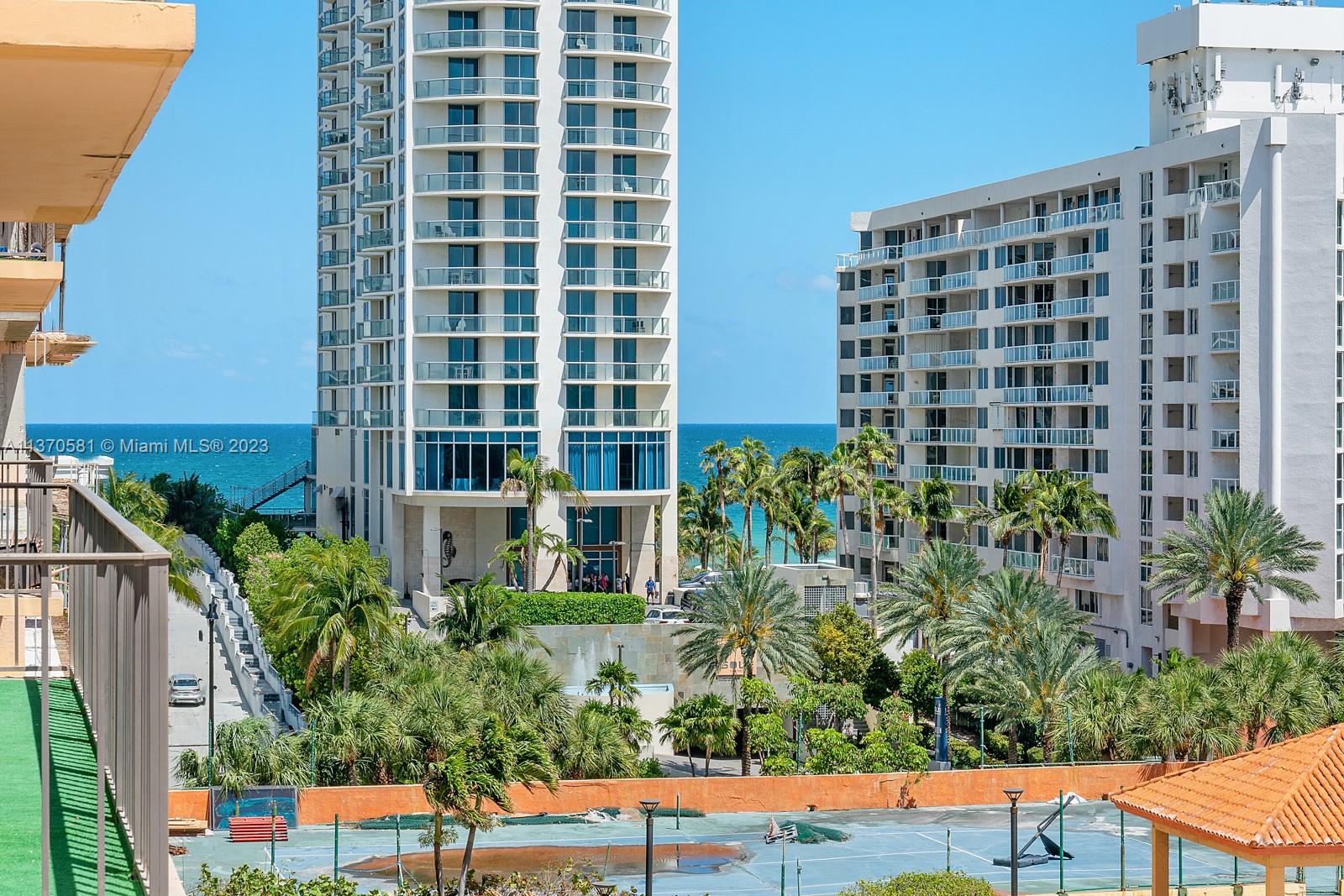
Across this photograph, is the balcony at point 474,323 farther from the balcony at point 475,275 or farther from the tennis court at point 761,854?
the tennis court at point 761,854

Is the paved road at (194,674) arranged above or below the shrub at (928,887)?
above

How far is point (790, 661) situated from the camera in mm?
56969

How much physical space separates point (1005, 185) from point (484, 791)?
176 ft

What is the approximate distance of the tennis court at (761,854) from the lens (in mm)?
39031

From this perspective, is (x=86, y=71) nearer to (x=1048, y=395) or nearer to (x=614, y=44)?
(x=614, y=44)

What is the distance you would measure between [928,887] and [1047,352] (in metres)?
49.0

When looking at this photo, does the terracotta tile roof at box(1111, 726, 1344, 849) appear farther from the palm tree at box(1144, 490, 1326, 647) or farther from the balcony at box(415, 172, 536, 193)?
the balcony at box(415, 172, 536, 193)

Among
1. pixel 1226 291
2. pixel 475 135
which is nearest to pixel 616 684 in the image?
pixel 475 135

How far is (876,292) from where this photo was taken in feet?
301

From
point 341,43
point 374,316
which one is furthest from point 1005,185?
point 341,43

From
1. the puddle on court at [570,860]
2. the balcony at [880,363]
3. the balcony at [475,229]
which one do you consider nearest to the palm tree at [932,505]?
the balcony at [880,363]

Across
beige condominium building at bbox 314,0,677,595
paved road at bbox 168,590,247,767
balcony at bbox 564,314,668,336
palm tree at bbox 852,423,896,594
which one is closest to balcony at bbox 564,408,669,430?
beige condominium building at bbox 314,0,677,595

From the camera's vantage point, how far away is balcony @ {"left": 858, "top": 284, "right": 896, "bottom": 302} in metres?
90.6

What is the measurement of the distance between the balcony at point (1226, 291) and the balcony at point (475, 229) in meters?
29.4
